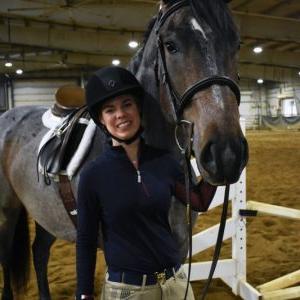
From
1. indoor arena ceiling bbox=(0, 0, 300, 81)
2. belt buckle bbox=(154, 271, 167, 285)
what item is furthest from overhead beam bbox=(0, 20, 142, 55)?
belt buckle bbox=(154, 271, 167, 285)

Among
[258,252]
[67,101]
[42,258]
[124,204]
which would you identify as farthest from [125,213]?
[258,252]

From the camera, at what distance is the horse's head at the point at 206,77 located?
1.30 m

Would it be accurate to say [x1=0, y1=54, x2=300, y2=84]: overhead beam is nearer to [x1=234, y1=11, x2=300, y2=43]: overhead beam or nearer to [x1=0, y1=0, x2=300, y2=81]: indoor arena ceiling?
[x1=0, y1=0, x2=300, y2=81]: indoor arena ceiling

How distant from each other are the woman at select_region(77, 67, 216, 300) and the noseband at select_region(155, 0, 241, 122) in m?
0.13

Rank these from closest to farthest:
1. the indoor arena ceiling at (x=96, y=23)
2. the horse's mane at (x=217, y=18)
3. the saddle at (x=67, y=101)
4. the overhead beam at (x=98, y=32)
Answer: the horse's mane at (x=217, y=18) → the saddle at (x=67, y=101) → the indoor arena ceiling at (x=96, y=23) → the overhead beam at (x=98, y=32)

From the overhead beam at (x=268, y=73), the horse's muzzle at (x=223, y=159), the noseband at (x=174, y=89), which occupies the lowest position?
the horse's muzzle at (x=223, y=159)

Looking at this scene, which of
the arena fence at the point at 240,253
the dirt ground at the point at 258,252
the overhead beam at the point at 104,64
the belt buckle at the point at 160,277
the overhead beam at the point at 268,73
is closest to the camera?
the belt buckle at the point at 160,277

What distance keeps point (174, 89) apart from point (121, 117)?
0.78 ft

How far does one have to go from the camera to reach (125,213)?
4.93 ft

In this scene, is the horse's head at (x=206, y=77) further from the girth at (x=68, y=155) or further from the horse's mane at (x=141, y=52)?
the girth at (x=68, y=155)

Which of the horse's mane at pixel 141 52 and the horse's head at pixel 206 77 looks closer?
the horse's head at pixel 206 77

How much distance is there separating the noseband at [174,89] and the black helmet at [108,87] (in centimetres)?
13

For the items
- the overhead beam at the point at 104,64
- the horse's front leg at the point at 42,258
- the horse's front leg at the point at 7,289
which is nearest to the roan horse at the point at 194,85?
the horse's front leg at the point at 42,258

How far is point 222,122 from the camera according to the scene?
1.31 meters
